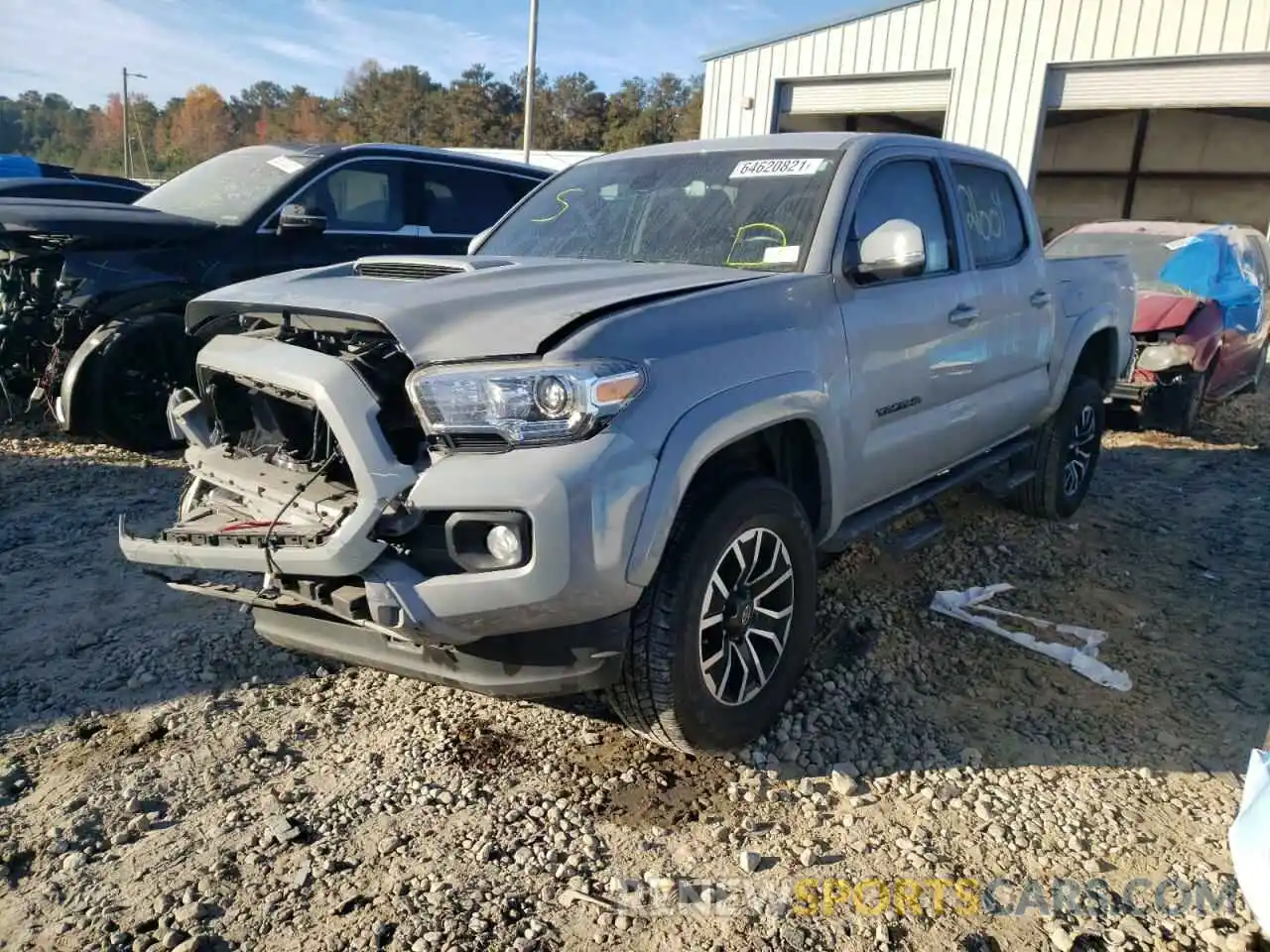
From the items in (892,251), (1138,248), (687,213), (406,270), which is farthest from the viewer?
(1138,248)

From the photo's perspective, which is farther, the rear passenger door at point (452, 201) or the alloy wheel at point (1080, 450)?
the rear passenger door at point (452, 201)

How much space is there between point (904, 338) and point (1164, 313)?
566cm

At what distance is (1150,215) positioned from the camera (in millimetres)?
23375

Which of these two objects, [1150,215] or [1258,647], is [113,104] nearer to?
[1150,215]

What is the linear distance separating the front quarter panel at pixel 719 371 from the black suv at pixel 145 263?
12.1ft

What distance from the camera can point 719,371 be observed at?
9.08 feet

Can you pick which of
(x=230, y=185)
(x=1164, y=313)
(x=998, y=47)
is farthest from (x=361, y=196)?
(x=998, y=47)

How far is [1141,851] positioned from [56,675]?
362cm

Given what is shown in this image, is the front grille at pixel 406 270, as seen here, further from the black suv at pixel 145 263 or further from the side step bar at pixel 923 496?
the black suv at pixel 145 263

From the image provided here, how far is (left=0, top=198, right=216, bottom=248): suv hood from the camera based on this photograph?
5449mm

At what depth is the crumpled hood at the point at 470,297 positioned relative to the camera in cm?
257

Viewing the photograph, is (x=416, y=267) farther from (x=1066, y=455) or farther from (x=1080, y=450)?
(x=1080, y=450)

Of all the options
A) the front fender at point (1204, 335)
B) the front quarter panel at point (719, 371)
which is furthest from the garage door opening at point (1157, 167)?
the front quarter panel at point (719, 371)

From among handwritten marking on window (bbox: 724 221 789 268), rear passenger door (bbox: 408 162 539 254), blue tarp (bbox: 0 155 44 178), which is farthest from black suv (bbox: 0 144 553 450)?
blue tarp (bbox: 0 155 44 178)
